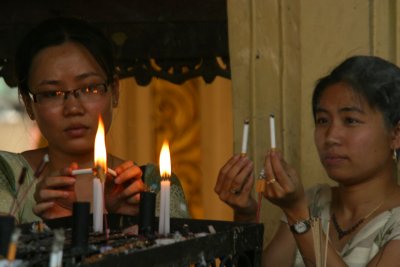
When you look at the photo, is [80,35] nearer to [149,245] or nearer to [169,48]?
[169,48]

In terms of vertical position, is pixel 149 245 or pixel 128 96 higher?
pixel 128 96

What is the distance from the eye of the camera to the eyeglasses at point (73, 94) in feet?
9.00

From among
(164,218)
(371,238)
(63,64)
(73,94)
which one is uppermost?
(63,64)

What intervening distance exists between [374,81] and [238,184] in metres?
0.54

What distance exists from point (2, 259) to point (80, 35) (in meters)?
1.52

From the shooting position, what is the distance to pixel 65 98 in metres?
2.75

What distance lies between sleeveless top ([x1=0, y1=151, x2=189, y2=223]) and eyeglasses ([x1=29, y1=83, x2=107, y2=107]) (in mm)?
229

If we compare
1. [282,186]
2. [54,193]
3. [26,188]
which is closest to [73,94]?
[26,188]

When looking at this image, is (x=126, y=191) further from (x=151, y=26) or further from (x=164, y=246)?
(x=151, y=26)

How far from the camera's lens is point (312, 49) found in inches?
131

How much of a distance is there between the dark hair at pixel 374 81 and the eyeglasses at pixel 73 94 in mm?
694

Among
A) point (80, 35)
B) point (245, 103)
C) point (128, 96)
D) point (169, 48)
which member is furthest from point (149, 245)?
point (128, 96)

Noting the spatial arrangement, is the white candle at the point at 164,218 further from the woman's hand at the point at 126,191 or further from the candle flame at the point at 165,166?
the woman's hand at the point at 126,191

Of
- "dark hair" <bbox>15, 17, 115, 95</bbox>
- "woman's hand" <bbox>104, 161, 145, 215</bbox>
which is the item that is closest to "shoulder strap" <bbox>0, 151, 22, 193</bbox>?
"dark hair" <bbox>15, 17, 115, 95</bbox>
